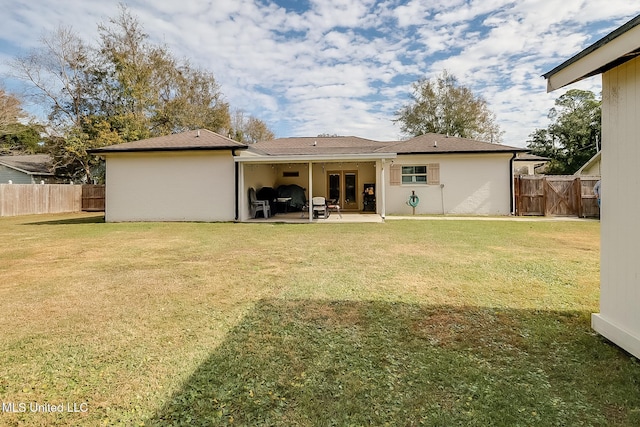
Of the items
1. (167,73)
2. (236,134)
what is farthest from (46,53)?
(236,134)

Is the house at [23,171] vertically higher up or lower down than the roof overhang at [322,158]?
higher up

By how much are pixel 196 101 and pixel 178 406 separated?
32309 millimetres

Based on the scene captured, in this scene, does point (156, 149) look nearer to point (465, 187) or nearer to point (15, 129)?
point (465, 187)

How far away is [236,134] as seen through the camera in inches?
1393

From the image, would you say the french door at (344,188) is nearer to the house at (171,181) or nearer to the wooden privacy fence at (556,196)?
the house at (171,181)

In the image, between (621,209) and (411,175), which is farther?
(411,175)

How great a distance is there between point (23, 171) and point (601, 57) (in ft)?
105

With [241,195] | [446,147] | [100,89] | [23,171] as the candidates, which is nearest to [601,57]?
[241,195]

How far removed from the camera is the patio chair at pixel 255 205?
1416 centimetres

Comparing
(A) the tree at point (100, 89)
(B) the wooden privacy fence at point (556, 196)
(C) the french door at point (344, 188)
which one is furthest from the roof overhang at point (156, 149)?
(B) the wooden privacy fence at point (556, 196)

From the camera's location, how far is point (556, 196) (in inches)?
587

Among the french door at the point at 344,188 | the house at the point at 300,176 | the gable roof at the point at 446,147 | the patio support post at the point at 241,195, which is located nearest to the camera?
the patio support post at the point at 241,195

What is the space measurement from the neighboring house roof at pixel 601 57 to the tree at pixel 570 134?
1281 inches

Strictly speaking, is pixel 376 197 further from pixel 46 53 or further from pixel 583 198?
pixel 46 53
